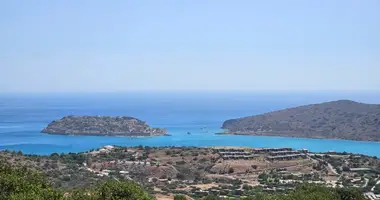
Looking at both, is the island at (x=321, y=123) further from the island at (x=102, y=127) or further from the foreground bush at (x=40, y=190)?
the foreground bush at (x=40, y=190)

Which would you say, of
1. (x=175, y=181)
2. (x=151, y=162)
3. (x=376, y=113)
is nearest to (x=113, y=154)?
(x=151, y=162)

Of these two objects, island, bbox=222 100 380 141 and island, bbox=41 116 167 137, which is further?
island, bbox=41 116 167 137

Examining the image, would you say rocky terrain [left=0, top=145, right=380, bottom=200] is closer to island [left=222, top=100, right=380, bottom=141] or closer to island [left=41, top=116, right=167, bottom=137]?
island [left=222, top=100, right=380, bottom=141]

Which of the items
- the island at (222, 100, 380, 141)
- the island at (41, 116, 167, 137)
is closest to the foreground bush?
the island at (222, 100, 380, 141)

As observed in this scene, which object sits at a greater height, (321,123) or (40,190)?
(40,190)

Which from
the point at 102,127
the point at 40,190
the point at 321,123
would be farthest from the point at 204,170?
the point at 321,123

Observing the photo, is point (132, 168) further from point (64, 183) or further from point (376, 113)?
point (376, 113)

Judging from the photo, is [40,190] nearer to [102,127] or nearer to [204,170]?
[204,170]
